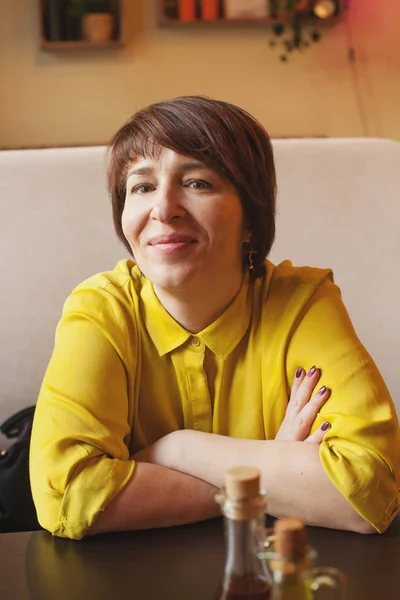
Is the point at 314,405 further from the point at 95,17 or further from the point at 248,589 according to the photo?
the point at 95,17

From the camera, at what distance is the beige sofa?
180cm

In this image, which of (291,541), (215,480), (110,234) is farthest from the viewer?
(110,234)

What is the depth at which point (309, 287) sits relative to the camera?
1.30m

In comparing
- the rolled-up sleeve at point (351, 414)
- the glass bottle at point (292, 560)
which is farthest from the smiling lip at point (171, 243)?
the glass bottle at point (292, 560)

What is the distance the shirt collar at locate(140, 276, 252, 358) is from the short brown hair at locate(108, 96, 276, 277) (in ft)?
0.54

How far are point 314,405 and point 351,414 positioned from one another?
0.21ft

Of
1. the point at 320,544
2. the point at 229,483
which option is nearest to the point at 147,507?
the point at 320,544

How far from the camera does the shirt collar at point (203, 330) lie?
125cm

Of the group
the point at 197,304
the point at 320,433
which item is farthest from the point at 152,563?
the point at 197,304

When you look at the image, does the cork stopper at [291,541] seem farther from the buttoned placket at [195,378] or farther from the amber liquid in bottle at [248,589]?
the buttoned placket at [195,378]

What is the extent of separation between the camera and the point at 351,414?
1.15m

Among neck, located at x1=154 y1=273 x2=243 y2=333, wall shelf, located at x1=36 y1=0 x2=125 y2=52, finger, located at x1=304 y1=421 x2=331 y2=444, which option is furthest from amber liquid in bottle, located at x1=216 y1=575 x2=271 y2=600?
wall shelf, located at x1=36 y1=0 x2=125 y2=52

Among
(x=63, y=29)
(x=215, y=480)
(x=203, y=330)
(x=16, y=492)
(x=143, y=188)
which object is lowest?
(x=16, y=492)

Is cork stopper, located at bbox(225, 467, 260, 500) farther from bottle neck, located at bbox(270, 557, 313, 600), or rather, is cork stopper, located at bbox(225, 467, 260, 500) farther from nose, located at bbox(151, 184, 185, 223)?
nose, located at bbox(151, 184, 185, 223)
